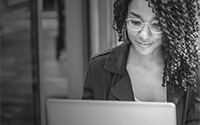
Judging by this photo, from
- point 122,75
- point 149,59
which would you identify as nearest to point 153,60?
point 149,59

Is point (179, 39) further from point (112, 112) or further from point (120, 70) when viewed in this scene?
point (112, 112)

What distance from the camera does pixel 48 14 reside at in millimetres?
3416

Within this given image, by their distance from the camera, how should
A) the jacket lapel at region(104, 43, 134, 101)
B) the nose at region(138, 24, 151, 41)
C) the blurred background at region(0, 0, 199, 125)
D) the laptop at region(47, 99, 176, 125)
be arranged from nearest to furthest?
the laptop at region(47, 99, 176, 125) < the nose at region(138, 24, 151, 41) < the jacket lapel at region(104, 43, 134, 101) < the blurred background at region(0, 0, 199, 125)

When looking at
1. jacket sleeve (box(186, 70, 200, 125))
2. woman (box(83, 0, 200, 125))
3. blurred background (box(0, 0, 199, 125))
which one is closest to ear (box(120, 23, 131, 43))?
woman (box(83, 0, 200, 125))

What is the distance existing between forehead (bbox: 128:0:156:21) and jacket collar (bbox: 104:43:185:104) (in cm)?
18

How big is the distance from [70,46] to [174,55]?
2.37m

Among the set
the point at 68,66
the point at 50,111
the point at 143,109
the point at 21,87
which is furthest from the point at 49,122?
the point at 68,66

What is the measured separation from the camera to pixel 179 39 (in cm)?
146

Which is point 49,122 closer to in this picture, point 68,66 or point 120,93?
point 120,93

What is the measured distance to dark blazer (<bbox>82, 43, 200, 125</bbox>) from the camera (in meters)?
1.49

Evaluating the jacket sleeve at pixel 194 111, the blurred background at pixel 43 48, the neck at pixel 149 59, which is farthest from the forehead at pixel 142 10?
the blurred background at pixel 43 48

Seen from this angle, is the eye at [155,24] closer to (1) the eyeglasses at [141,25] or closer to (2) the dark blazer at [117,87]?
(1) the eyeglasses at [141,25]

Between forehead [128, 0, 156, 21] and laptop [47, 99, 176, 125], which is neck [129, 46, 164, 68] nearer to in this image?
forehead [128, 0, 156, 21]

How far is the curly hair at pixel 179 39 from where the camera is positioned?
4.67 ft
